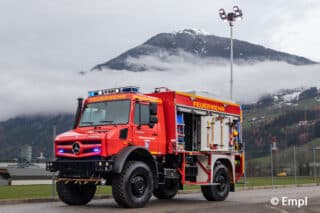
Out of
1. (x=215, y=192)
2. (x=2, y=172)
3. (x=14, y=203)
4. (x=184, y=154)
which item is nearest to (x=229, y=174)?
(x=215, y=192)

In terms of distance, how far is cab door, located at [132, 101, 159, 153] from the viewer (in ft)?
51.3

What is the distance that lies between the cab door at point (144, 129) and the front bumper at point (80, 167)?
51.7 inches

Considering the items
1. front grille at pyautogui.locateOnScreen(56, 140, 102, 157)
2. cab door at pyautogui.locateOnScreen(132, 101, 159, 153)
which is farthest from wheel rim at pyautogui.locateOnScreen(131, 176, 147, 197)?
front grille at pyautogui.locateOnScreen(56, 140, 102, 157)

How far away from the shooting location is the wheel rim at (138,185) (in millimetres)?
15008

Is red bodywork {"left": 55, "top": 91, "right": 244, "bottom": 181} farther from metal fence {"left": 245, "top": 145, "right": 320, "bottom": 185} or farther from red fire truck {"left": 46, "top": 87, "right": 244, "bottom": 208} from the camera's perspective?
metal fence {"left": 245, "top": 145, "right": 320, "bottom": 185}

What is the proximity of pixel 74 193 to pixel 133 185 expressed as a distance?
218 centimetres

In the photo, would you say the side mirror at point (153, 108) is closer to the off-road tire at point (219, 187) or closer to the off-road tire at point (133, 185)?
the off-road tire at point (133, 185)

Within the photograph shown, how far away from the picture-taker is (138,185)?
15148 mm

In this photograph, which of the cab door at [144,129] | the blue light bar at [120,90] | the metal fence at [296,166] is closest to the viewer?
the cab door at [144,129]

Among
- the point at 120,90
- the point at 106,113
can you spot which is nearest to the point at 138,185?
the point at 106,113

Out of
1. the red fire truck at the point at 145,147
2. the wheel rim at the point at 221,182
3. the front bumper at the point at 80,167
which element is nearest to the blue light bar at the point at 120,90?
the red fire truck at the point at 145,147

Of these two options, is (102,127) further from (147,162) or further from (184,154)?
(184,154)

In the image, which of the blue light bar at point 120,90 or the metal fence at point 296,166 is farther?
the metal fence at point 296,166

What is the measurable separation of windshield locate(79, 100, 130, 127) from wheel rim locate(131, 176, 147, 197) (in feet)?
5.20
